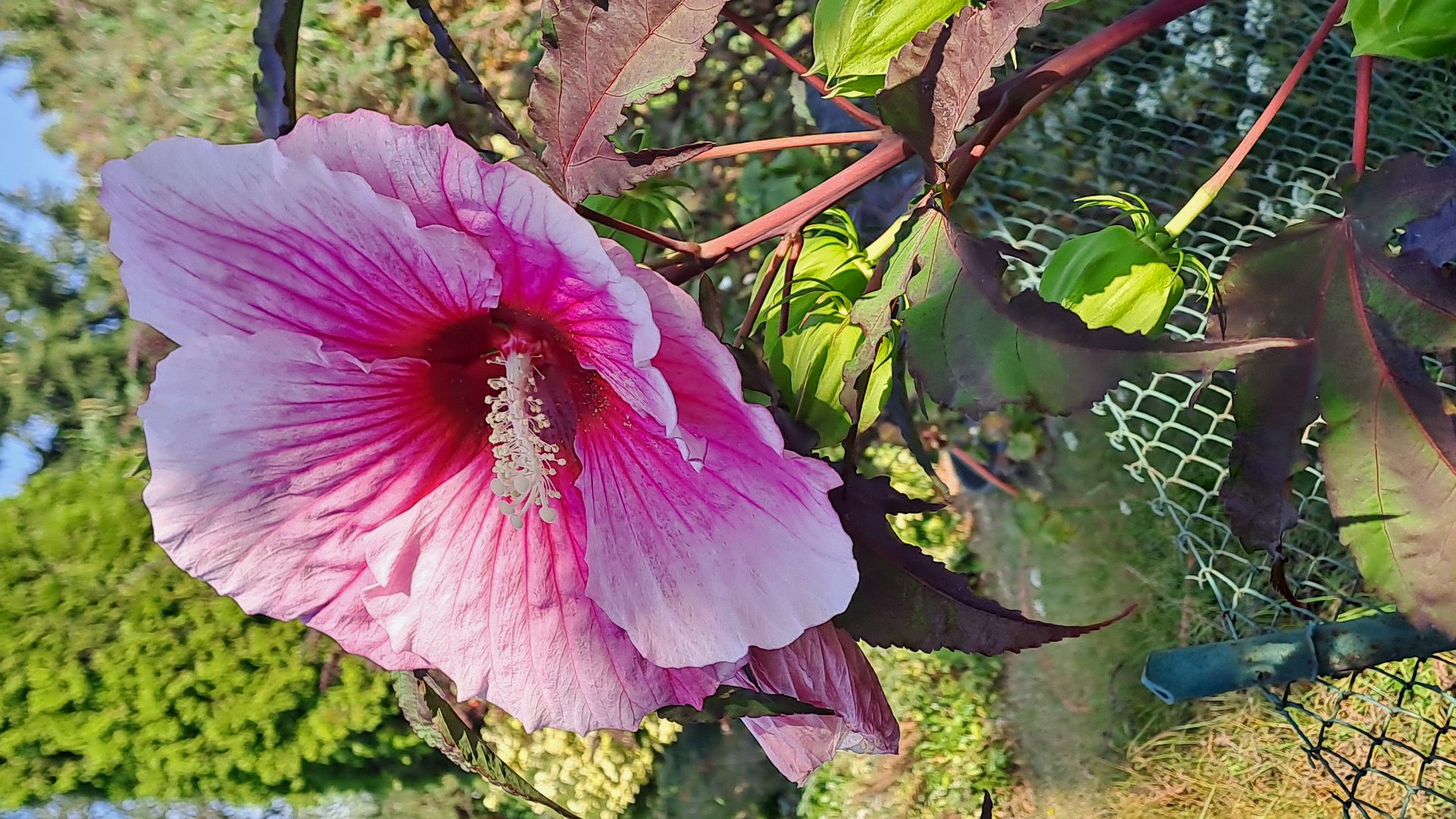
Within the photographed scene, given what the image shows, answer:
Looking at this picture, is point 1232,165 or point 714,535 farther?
point 1232,165

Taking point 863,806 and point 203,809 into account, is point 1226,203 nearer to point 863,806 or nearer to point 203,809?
point 863,806

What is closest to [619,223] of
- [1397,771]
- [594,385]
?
[594,385]

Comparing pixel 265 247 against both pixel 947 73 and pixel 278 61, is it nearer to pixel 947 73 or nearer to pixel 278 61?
pixel 278 61

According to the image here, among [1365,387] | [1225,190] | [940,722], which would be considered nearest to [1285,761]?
[940,722]

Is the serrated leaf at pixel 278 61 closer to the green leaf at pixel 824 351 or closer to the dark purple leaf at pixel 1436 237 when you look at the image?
the green leaf at pixel 824 351

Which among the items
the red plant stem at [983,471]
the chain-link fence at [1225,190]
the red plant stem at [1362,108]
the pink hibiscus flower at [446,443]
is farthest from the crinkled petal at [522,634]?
the red plant stem at [983,471]

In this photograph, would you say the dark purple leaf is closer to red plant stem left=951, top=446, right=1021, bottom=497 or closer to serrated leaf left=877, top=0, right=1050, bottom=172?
serrated leaf left=877, top=0, right=1050, bottom=172
